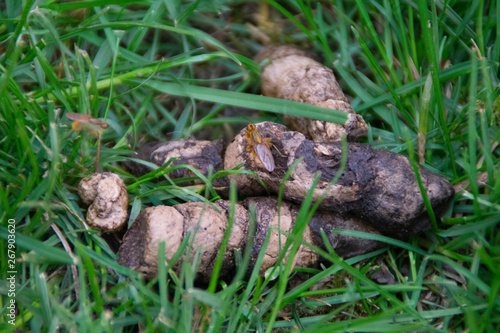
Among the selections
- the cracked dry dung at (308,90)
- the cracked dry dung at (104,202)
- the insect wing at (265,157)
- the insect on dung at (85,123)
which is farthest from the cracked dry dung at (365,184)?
the insect on dung at (85,123)

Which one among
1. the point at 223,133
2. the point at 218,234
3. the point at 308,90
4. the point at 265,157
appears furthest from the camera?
the point at 223,133

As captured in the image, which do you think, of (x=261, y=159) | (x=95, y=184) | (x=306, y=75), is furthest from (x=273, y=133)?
(x=95, y=184)

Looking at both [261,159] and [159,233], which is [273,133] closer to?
[261,159]

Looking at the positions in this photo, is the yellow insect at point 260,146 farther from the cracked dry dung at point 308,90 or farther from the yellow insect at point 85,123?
the yellow insect at point 85,123

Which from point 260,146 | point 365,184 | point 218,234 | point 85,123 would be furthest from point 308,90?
point 85,123

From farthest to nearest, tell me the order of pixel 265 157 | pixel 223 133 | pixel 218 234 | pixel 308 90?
pixel 223 133 → pixel 308 90 → pixel 265 157 → pixel 218 234

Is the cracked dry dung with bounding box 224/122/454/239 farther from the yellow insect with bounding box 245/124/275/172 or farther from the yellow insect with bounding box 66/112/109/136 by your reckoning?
the yellow insect with bounding box 66/112/109/136

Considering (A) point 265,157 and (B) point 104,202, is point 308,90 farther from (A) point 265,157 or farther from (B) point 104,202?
(B) point 104,202
